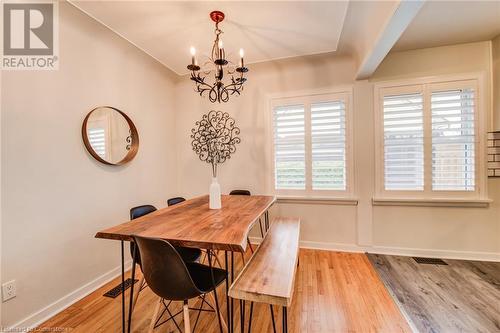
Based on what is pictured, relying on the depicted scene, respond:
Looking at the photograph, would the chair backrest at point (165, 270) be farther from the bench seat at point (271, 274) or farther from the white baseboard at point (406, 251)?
the white baseboard at point (406, 251)

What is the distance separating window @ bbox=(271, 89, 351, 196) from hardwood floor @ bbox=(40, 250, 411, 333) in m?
1.15

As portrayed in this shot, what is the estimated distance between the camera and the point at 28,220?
1673 millimetres

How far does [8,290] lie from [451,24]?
4.50 metres

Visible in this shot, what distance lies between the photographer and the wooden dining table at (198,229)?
1.17 m

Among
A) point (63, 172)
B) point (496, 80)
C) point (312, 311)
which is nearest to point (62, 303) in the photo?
point (63, 172)

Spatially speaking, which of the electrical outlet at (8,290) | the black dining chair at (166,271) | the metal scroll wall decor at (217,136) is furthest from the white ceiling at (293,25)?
the electrical outlet at (8,290)

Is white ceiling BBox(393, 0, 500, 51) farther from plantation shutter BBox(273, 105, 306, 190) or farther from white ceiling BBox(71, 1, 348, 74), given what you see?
plantation shutter BBox(273, 105, 306, 190)

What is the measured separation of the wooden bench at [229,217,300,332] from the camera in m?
1.14

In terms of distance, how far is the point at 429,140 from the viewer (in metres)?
2.70

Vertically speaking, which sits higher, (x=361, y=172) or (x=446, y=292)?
(x=361, y=172)

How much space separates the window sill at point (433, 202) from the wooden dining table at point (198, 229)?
1822 millimetres

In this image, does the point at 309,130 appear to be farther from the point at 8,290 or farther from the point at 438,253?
the point at 8,290

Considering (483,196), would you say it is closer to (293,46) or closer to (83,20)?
(293,46)

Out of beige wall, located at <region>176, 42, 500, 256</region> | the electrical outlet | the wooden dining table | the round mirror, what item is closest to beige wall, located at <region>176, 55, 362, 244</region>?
beige wall, located at <region>176, 42, 500, 256</region>
